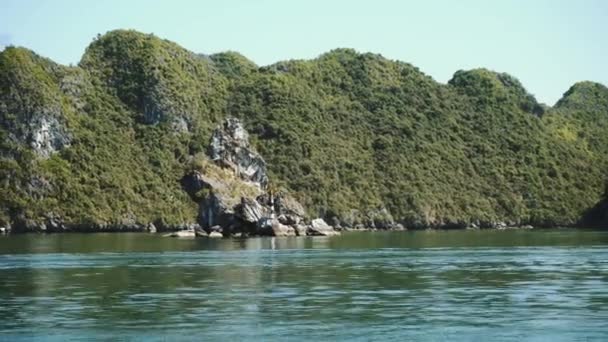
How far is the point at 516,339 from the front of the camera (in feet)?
126

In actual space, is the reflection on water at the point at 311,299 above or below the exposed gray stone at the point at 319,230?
below

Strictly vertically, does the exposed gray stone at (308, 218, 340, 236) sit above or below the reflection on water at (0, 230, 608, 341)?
above

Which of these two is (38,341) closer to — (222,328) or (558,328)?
(222,328)

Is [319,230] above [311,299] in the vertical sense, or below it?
above

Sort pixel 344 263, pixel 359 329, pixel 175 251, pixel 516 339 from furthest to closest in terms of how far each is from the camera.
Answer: pixel 175 251 < pixel 344 263 < pixel 359 329 < pixel 516 339

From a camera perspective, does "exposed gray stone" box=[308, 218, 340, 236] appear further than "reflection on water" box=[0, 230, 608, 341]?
Yes

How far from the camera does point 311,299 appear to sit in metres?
52.1

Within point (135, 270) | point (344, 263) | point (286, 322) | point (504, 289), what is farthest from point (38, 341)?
point (344, 263)

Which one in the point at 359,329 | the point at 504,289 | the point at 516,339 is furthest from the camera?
the point at 504,289

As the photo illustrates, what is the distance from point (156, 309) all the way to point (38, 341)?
9649 mm

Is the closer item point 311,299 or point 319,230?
point 311,299

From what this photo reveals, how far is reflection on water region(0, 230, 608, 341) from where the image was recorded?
4094cm

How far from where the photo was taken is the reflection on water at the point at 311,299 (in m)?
40.9

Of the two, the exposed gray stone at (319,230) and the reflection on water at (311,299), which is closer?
the reflection on water at (311,299)
